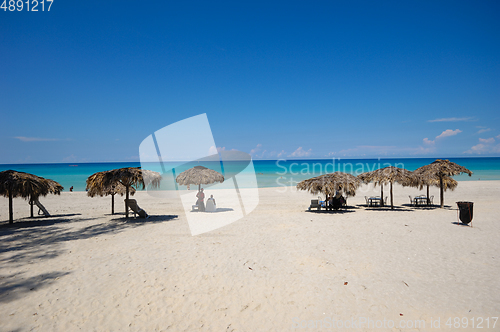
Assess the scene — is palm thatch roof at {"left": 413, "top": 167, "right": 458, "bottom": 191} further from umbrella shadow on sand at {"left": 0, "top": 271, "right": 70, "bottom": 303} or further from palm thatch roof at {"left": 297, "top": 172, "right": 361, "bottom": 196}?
umbrella shadow on sand at {"left": 0, "top": 271, "right": 70, "bottom": 303}

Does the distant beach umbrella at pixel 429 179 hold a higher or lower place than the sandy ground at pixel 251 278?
higher

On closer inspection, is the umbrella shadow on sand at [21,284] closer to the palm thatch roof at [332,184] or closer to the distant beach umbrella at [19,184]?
the distant beach umbrella at [19,184]

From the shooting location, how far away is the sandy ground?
394 centimetres

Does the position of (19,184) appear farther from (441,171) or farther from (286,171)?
(286,171)

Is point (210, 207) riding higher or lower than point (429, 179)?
lower

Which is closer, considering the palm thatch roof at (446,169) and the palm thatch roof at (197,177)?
the palm thatch roof at (446,169)

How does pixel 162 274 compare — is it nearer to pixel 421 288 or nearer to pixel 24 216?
pixel 421 288

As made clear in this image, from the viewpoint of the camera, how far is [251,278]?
5.30 meters

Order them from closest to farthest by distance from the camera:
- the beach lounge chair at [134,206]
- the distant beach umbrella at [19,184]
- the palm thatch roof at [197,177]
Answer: the distant beach umbrella at [19,184] → the beach lounge chair at [134,206] → the palm thatch roof at [197,177]

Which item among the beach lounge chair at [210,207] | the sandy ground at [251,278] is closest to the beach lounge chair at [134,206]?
the sandy ground at [251,278]

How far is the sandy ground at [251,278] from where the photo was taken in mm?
3938

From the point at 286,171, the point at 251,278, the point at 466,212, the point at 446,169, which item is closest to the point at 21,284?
the point at 251,278

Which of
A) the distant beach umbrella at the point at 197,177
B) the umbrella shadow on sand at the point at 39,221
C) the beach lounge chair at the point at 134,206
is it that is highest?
the distant beach umbrella at the point at 197,177

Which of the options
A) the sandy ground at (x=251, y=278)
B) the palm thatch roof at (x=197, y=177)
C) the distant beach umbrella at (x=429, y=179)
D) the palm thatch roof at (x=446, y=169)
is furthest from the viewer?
the palm thatch roof at (x=197, y=177)
